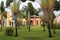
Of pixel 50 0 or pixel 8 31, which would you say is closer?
pixel 50 0

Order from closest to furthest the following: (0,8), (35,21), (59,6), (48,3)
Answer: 1. (48,3)
2. (59,6)
3. (0,8)
4. (35,21)

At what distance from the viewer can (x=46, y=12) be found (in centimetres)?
1933

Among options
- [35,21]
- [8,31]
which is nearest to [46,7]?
[8,31]

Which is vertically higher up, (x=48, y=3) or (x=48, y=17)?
(x=48, y=3)

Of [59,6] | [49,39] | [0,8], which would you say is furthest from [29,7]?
[49,39]

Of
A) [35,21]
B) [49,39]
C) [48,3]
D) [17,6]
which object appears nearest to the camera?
[49,39]

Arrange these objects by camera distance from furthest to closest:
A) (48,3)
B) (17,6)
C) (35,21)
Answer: (35,21) < (17,6) < (48,3)

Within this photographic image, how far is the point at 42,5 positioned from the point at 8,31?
495cm

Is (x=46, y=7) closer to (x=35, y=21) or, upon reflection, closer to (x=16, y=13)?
(x=16, y=13)

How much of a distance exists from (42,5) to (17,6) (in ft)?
10.5

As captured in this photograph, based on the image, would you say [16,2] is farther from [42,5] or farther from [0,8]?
[0,8]

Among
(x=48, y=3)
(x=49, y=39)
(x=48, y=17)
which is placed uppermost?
(x=48, y=3)

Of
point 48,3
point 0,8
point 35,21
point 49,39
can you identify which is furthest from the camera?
point 35,21

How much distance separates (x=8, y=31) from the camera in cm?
2173
